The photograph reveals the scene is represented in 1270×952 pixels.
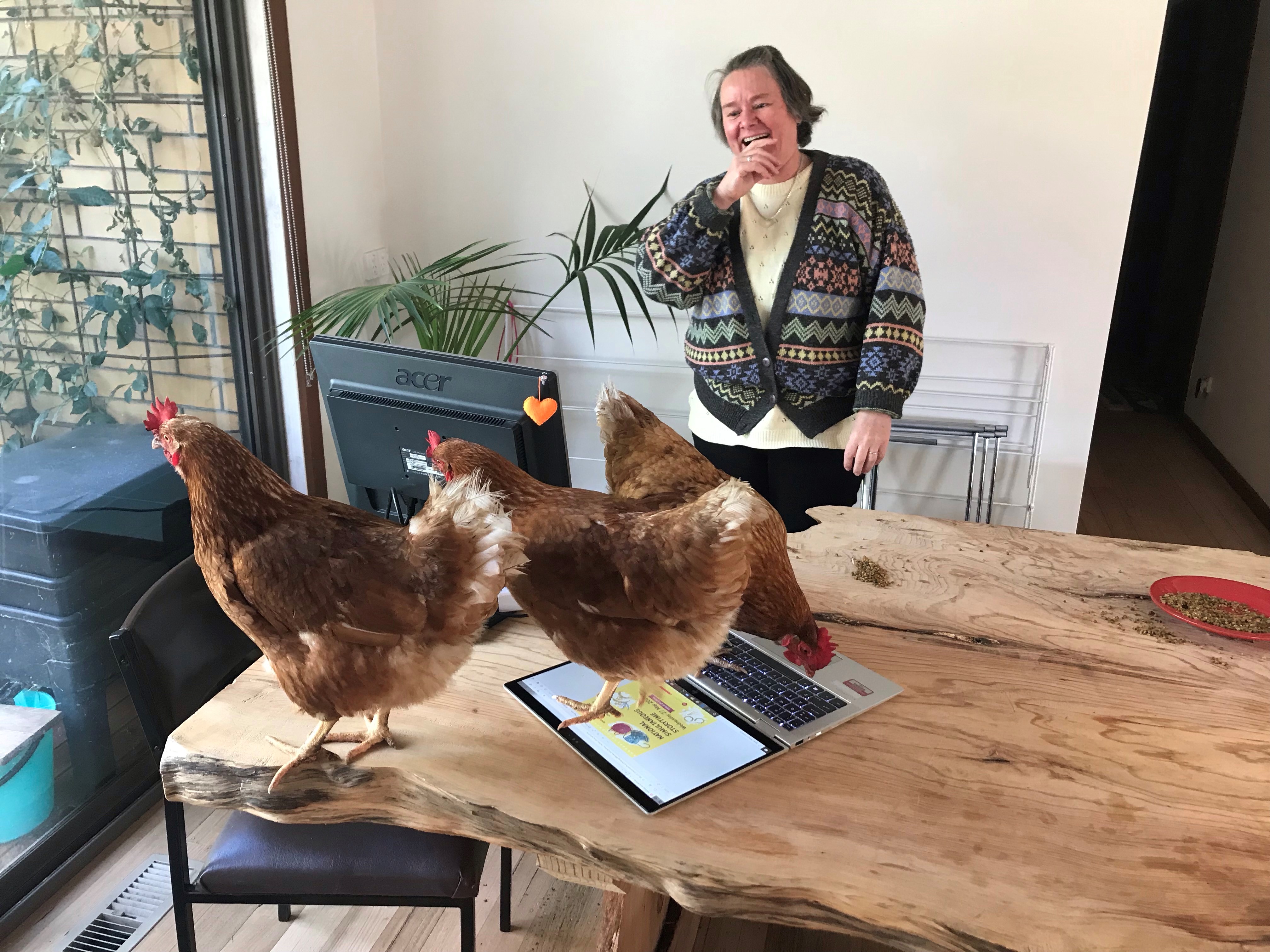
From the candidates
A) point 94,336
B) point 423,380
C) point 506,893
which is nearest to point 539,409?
point 423,380

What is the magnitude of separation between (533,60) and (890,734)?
2.34 m

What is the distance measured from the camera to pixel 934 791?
97cm

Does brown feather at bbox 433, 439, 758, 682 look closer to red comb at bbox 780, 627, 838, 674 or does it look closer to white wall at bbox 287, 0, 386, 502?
red comb at bbox 780, 627, 838, 674

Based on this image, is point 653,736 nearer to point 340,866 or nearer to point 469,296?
point 340,866

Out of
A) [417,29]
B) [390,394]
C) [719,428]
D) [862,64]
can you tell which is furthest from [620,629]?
[417,29]

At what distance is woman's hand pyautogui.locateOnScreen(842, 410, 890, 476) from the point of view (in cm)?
158

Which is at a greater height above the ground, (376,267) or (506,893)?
(376,267)

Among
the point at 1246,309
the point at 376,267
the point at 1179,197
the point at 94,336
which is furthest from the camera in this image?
the point at 1179,197

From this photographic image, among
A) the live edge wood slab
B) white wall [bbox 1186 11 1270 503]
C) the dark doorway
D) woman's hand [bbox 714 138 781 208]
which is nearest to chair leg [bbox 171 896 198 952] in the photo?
the live edge wood slab

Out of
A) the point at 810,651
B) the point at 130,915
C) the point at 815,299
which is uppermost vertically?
the point at 815,299

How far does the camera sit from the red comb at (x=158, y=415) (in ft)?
3.14

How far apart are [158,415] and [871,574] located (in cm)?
108

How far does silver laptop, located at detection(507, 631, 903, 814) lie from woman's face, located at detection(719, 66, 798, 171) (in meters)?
0.90

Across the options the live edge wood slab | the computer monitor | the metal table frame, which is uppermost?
the computer monitor
